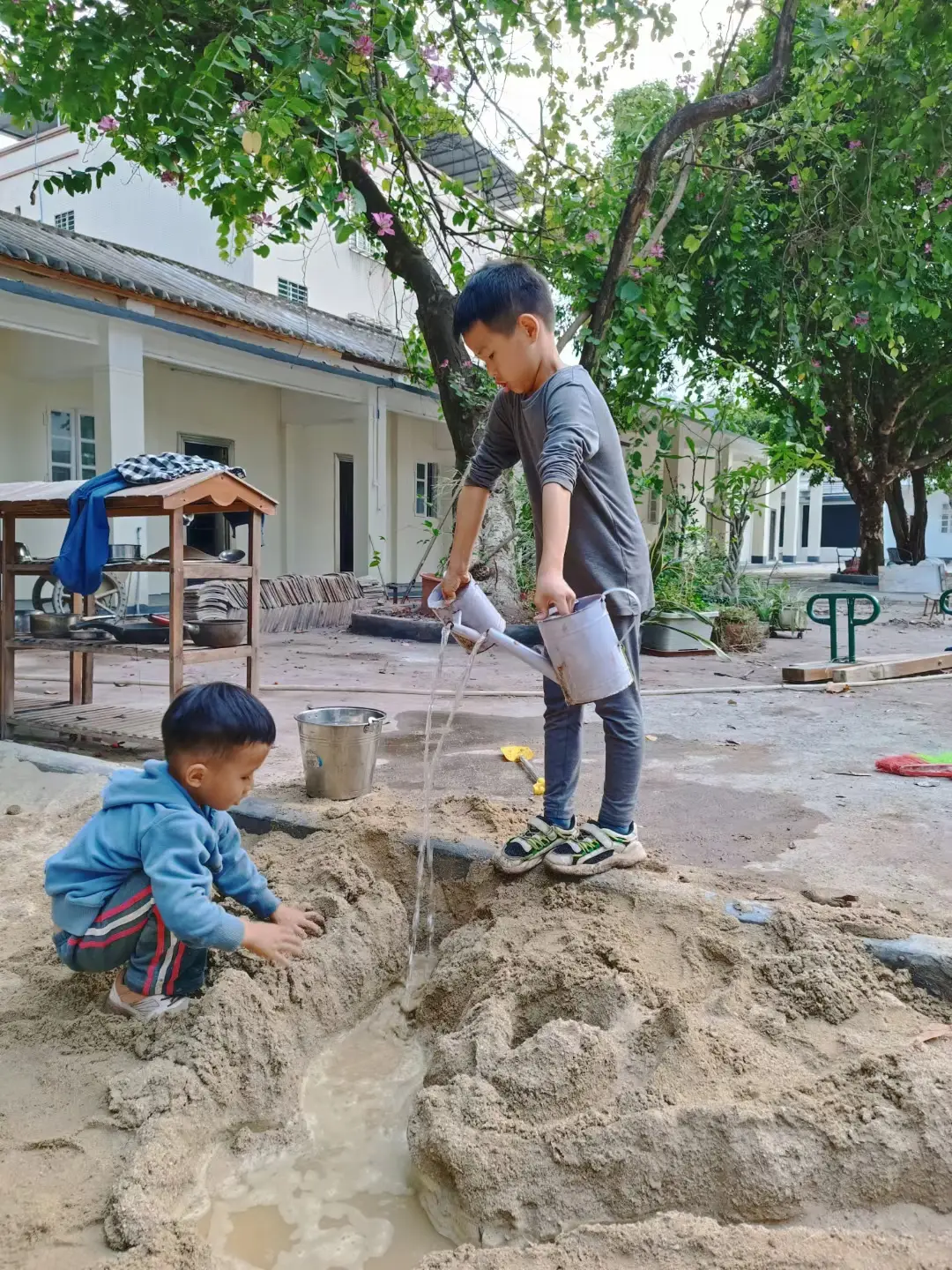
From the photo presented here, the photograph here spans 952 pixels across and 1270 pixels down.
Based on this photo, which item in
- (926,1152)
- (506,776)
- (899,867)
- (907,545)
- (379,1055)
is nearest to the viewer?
(926,1152)

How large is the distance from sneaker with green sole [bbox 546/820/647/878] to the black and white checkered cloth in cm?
256

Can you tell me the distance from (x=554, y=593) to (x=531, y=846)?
2.61 ft

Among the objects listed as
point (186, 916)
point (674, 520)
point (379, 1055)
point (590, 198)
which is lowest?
point (379, 1055)

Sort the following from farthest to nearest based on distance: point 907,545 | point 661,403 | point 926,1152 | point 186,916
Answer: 1. point 907,545
2. point 661,403
3. point 186,916
4. point 926,1152

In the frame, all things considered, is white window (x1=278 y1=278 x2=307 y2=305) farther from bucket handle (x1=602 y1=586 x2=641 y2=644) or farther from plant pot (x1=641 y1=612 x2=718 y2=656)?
bucket handle (x1=602 y1=586 x2=641 y2=644)

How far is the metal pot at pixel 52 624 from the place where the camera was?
4.64 metres

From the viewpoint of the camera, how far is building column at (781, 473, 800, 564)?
33100 millimetres

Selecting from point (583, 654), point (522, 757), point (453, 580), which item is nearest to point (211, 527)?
point (522, 757)

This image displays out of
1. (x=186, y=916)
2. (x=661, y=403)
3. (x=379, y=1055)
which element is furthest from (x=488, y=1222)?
(x=661, y=403)

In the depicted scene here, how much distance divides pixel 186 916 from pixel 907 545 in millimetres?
20717

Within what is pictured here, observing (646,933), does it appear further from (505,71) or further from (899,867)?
(505,71)

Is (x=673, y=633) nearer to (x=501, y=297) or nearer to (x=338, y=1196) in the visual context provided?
(x=501, y=297)

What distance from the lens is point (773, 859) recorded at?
2768mm

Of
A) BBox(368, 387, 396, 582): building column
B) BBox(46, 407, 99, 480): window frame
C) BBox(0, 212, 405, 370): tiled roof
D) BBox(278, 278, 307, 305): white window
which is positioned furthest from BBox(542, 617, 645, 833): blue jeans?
BBox(278, 278, 307, 305): white window
